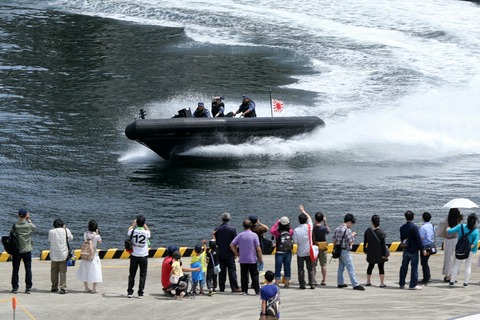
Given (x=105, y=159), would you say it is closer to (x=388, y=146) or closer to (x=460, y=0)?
(x=388, y=146)

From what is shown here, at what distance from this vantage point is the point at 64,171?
40.4 metres

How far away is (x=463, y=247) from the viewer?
22672mm

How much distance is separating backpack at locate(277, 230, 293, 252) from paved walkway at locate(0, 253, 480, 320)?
2.74 feet

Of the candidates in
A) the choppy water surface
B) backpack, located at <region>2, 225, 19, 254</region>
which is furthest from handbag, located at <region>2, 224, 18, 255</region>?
the choppy water surface

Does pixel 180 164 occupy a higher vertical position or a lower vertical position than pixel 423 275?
higher

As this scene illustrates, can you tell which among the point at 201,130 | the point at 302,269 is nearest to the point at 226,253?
the point at 302,269

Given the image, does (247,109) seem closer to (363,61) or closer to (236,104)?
(236,104)

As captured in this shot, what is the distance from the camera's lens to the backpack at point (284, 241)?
2236cm

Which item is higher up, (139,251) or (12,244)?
(12,244)

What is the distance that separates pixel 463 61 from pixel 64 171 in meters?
26.2

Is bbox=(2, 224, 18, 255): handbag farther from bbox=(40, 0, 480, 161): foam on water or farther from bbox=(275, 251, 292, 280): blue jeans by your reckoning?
bbox=(40, 0, 480, 161): foam on water

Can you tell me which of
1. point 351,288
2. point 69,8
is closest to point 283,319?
point 351,288

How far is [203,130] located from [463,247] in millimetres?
19704

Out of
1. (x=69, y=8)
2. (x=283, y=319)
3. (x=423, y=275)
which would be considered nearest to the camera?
(x=283, y=319)
